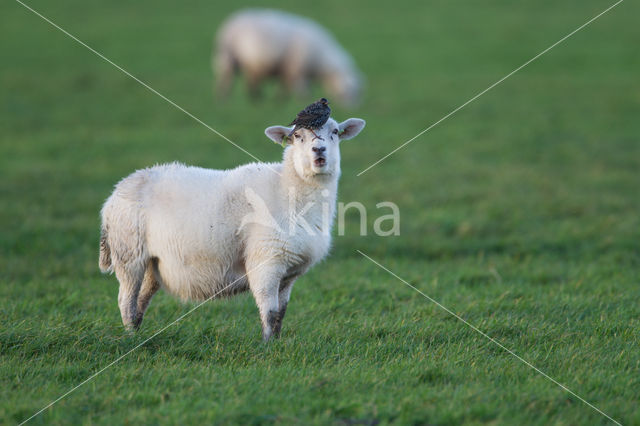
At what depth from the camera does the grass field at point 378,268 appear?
5.14m

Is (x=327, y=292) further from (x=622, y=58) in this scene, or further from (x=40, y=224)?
(x=622, y=58)

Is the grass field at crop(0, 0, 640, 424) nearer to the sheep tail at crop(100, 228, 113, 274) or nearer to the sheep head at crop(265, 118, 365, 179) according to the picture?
the sheep tail at crop(100, 228, 113, 274)

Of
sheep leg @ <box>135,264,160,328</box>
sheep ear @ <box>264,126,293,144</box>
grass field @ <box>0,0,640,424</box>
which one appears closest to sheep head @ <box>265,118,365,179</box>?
sheep ear @ <box>264,126,293,144</box>

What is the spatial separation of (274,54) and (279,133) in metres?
14.9

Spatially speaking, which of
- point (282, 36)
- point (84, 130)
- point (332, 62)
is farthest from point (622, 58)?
point (84, 130)

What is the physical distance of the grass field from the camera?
5141 mm

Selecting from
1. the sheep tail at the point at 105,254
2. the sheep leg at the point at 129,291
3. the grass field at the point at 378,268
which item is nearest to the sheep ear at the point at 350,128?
the grass field at the point at 378,268

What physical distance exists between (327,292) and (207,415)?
3114mm

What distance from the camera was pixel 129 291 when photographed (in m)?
6.27

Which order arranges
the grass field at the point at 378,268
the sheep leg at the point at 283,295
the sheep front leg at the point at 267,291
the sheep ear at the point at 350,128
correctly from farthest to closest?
the sheep ear at the point at 350,128
the sheep leg at the point at 283,295
the sheep front leg at the point at 267,291
the grass field at the point at 378,268

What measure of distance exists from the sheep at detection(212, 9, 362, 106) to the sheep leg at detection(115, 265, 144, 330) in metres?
15.2

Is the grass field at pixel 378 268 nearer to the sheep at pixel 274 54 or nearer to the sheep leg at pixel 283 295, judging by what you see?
the sheep leg at pixel 283 295

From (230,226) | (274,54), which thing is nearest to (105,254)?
(230,226)

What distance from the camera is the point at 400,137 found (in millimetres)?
16016
